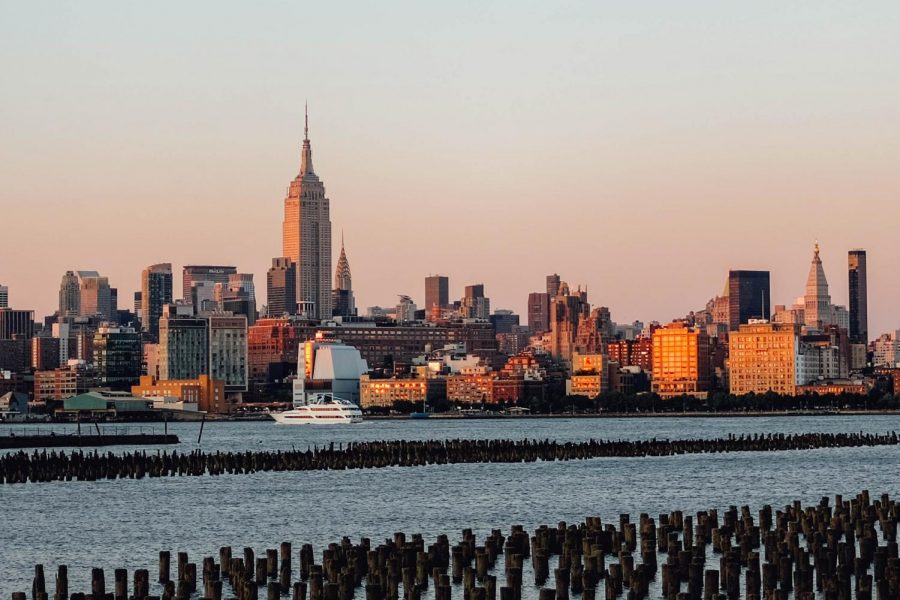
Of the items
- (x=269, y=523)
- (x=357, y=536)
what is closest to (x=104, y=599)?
(x=357, y=536)

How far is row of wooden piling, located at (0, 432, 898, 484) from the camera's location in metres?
101

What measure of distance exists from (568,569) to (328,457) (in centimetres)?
6788

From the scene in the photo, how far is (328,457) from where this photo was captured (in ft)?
372

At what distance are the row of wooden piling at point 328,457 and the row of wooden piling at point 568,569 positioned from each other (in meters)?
46.8

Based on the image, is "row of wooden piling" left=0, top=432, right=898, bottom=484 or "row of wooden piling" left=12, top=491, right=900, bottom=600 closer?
"row of wooden piling" left=12, top=491, right=900, bottom=600

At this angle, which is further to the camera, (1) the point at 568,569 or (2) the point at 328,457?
(2) the point at 328,457

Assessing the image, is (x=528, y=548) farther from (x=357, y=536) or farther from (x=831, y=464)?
(x=831, y=464)

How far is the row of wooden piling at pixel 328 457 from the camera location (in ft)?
330

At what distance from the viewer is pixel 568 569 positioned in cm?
4622

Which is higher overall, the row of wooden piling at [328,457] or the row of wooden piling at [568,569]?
the row of wooden piling at [328,457]

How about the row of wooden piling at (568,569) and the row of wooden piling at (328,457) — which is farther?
the row of wooden piling at (328,457)

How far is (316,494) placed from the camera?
8750cm

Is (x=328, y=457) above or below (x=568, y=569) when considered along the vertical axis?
above

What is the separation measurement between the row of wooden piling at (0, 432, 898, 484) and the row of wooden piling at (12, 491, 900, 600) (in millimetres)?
46776
